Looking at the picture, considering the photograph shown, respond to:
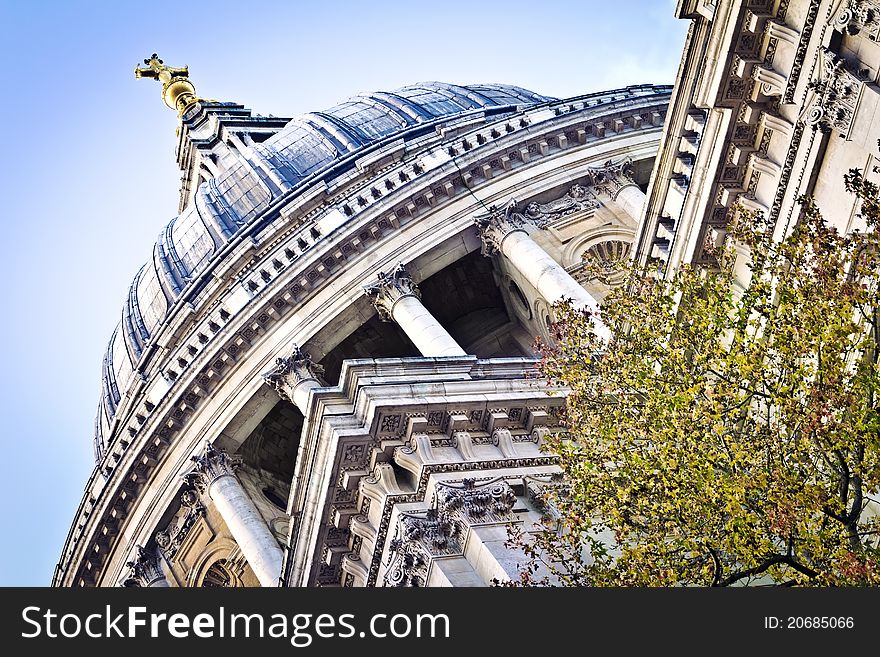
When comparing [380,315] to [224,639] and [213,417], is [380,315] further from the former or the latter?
[224,639]

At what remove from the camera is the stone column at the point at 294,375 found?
38.9m

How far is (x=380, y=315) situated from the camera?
40719mm

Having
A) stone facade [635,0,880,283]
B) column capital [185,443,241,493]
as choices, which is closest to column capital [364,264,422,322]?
column capital [185,443,241,493]

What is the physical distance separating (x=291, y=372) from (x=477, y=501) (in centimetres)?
1555

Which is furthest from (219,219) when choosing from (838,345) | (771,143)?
(838,345)

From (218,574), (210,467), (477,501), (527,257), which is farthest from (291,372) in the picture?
(477,501)

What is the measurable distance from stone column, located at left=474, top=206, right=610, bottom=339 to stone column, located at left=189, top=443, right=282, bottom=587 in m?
11.3

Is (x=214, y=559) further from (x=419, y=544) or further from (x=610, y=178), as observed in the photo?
(x=610, y=178)

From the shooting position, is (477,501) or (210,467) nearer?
(477,501)

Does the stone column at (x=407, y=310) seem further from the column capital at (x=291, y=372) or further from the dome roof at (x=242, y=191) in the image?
the dome roof at (x=242, y=191)

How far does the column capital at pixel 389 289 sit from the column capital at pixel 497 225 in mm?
3172

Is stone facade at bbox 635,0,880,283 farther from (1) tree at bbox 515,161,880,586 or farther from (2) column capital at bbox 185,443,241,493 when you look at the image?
(2) column capital at bbox 185,443,241,493

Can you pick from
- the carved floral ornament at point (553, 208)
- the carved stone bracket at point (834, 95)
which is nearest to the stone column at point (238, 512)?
the carved floral ornament at point (553, 208)

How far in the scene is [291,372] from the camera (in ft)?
129
